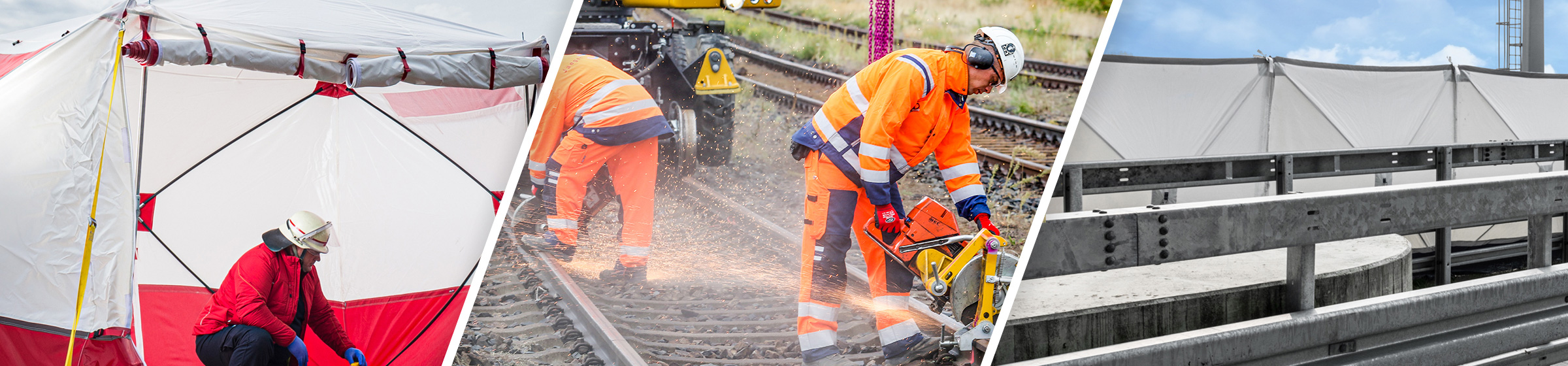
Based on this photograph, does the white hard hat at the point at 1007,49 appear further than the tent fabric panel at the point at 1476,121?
No

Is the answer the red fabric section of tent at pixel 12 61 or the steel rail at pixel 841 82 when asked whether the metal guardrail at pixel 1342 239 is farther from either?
the red fabric section of tent at pixel 12 61

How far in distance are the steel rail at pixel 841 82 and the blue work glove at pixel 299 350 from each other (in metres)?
3.29

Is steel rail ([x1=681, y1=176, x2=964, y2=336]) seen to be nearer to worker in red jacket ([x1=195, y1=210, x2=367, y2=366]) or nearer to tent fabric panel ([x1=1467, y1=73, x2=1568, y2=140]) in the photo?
worker in red jacket ([x1=195, y1=210, x2=367, y2=366])

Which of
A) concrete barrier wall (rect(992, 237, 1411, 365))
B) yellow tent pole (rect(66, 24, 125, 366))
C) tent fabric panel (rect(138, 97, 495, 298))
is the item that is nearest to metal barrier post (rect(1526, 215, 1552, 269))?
concrete barrier wall (rect(992, 237, 1411, 365))

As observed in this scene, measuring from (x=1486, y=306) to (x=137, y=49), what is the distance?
534 centimetres

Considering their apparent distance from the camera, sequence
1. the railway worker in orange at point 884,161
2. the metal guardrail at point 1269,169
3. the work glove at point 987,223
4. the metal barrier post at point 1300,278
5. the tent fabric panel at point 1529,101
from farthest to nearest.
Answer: the tent fabric panel at point 1529,101 → the metal guardrail at point 1269,169 → the metal barrier post at point 1300,278 → the work glove at point 987,223 → the railway worker in orange at point 884,161

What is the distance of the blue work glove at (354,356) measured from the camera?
423 centimetres

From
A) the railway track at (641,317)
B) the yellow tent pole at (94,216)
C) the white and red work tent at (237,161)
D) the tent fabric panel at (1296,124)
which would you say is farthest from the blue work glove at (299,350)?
the tent fabric panel at (1296,124)

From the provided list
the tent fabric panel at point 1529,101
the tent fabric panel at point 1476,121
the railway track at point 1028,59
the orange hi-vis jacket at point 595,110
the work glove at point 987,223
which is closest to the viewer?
the orange hi-vis jacket at point 595,110

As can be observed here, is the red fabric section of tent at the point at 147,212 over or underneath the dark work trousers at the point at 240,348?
over

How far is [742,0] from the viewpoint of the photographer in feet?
5.48

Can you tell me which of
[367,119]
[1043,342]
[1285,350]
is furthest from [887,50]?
[367,119]

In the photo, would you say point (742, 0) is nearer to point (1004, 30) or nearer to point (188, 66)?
point (1004, 30)

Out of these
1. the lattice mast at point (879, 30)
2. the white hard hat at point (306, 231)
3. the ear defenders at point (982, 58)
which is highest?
the lattice mast at point (879, 30)
